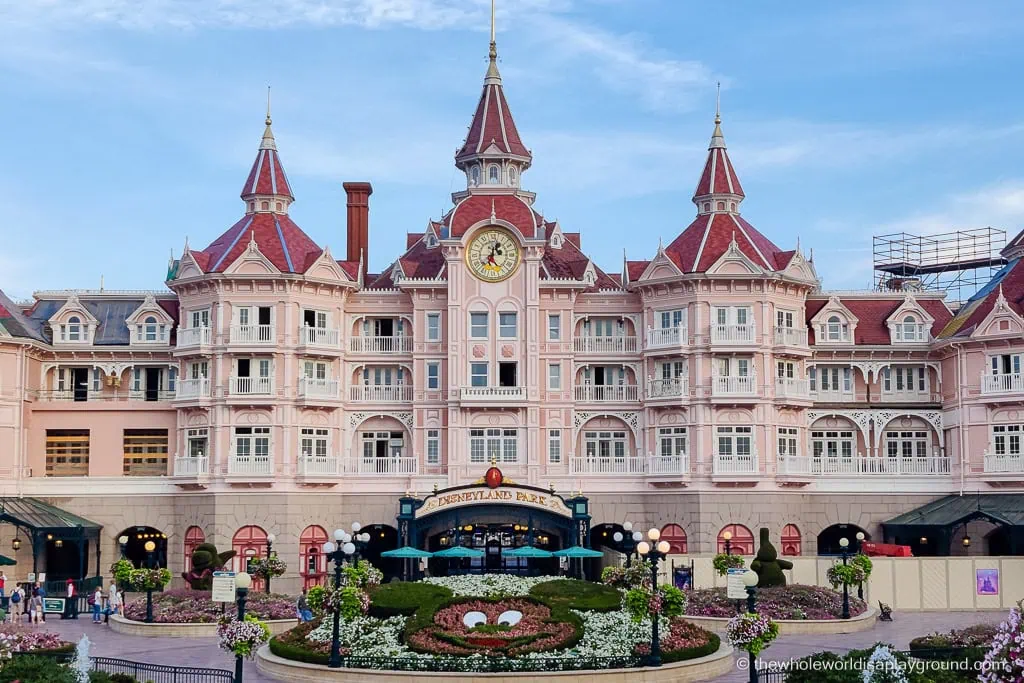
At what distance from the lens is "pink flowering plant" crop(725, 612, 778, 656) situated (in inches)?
1391

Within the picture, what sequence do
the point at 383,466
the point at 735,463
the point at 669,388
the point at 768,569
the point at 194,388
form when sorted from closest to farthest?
the point at 768,569 → the point at 735,463 → the point at 194,388 → the point at 669,388 → the point at 383,466

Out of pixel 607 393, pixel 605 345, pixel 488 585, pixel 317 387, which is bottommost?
pixel 488 585

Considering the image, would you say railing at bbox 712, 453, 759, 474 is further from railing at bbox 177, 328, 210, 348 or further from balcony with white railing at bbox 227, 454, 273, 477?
railing at bbox 177, 328, 210, 348

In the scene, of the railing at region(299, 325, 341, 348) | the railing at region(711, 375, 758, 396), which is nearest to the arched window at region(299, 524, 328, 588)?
the railing at region(299, 325, 341, 348)

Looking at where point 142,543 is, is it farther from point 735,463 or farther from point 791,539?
point 791,539

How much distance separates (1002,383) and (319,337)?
3208 cm

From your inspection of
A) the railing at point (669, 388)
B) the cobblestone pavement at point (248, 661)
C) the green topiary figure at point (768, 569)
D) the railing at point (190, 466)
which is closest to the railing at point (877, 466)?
the railing at point (669, 388)

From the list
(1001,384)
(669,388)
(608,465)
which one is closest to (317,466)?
(608,465)

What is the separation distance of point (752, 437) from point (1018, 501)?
40.4ft

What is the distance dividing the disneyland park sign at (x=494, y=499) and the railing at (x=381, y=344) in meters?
9.13

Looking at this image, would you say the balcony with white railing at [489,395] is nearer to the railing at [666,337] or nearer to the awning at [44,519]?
the railing at [666,337]

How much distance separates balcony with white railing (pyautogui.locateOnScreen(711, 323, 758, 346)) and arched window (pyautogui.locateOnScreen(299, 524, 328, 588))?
2043 centimetres

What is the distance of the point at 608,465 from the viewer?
6962 centimetres

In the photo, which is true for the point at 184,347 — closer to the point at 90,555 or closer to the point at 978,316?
the point at 90,555
